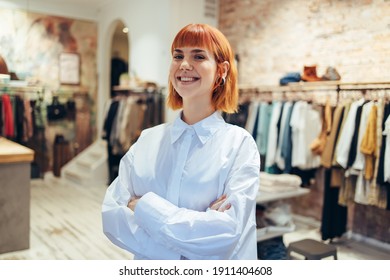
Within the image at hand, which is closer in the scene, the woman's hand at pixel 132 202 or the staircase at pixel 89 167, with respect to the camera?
the woman's hand at pixel 132 202

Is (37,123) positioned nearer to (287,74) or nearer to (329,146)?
(287,74)

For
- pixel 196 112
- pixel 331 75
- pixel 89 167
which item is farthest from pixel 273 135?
pixel 196 112

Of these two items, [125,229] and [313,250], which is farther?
[313,250]

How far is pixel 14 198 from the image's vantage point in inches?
115

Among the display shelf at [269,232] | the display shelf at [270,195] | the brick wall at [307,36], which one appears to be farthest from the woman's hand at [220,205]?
the brick wall at [307,36]

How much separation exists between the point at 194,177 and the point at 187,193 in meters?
0.05

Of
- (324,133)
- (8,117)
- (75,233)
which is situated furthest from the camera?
(8,117)

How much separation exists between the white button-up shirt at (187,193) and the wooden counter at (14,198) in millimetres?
1958

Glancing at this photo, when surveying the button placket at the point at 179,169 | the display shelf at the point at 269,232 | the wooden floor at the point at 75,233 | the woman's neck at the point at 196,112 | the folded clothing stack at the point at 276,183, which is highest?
the woman's neck at the point at 196,112

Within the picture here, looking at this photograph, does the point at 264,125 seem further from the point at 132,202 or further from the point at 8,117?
the point at 8,117

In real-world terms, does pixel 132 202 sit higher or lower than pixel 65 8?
lower

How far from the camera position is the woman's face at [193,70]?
111cm

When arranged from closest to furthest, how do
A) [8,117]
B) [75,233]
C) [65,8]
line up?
[65,8] → [75,233] → [8,117]

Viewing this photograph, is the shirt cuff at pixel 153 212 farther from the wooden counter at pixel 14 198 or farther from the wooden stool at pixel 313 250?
the wooden counter at pixel 14 198
